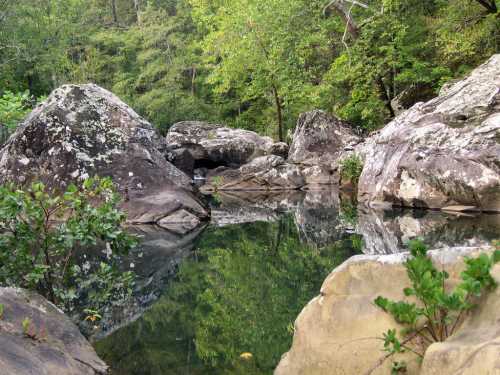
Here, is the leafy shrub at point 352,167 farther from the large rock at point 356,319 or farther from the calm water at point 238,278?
the large rock at point 356,319

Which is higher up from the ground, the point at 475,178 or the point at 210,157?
the point at 475,178

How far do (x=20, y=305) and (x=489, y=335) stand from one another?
3536 millimetres

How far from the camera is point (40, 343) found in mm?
4191

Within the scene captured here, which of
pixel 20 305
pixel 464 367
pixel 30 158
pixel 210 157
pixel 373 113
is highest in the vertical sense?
pixel 464 367

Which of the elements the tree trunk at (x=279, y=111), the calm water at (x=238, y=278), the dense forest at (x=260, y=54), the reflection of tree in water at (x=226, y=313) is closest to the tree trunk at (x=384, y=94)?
the dense forest at (x=260, y=54)

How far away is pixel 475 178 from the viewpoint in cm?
1230

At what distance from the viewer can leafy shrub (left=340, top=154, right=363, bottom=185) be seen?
2042 centimetres

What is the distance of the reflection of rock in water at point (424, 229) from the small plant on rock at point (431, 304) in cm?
434

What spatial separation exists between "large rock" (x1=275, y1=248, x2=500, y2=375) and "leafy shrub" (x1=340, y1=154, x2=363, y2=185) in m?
16.4

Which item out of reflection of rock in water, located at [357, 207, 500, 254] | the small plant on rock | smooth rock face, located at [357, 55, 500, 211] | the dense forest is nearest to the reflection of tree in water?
reflection of rock in water, located at [357, 207, 500, 254]

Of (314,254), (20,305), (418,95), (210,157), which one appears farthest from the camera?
(210,157)

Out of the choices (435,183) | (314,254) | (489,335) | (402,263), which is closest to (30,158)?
(314,254)

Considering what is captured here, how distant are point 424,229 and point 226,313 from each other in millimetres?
5567

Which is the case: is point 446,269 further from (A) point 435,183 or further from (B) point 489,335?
(A) point 435,183
